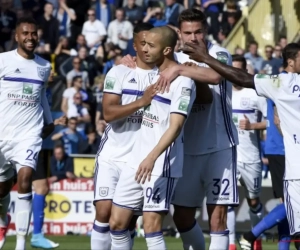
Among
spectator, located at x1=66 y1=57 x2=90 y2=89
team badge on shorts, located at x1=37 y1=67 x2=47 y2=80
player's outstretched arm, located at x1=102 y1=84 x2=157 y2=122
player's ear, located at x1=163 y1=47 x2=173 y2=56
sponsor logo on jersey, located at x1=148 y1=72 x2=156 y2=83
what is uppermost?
spectator, located at x1=66 y1=57 x2=90 y2=89

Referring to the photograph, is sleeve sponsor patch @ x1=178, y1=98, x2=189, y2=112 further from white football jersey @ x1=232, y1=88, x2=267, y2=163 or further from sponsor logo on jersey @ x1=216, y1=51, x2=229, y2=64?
white football jersey @ x1=232, y1=88, x2=267, y2=163

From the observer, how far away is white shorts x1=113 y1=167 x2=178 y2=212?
31.0 feet

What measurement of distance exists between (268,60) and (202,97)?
12574mm

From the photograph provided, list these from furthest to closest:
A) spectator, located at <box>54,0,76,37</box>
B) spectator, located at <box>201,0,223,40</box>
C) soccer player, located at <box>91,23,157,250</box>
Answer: spectator, located at <box>201,0,223,40</box> < spectator, located at <box>54,0,76,37</box> < soccer player, located at <box>91,23,157,250</box>

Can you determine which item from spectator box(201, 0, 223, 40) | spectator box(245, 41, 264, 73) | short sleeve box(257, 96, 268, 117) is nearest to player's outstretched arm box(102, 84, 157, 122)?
short sleeve box(257, 96, 268, 117)

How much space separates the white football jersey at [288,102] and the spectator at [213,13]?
1503 centimetres

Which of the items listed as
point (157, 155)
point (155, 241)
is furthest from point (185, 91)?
point (155, 241)

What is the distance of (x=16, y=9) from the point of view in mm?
23875

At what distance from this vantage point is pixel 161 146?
9.21 meters

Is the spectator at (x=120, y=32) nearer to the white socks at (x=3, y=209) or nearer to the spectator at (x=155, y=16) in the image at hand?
the spectator at (x=155, y=16)

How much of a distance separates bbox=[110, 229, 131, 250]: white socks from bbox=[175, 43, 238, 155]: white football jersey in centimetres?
113

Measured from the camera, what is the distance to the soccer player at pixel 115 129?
10148 millimetres

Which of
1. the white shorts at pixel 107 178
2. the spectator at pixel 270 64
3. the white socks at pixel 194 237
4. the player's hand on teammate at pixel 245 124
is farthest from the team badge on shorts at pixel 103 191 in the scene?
the spectator at pixel 270 64

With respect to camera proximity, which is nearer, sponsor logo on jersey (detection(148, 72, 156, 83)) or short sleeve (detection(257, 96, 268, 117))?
sponsor logo on jersey (detection(148, 72, 156, 83))
